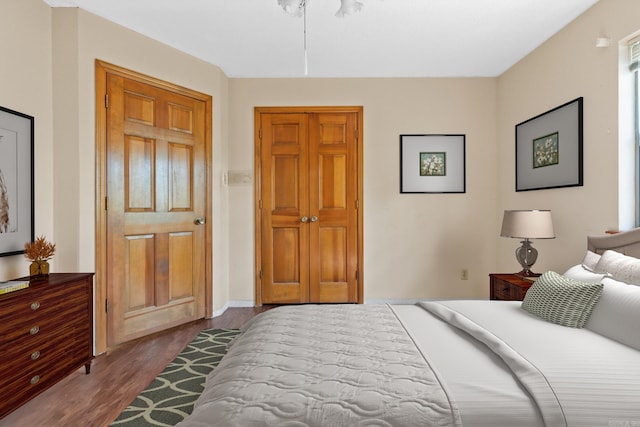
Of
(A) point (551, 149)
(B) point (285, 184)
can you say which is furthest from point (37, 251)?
(A) point (551, 149)

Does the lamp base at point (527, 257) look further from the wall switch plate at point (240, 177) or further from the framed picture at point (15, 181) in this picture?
the framed picture at point (15, 181)

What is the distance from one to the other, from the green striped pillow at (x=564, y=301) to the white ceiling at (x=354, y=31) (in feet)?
→ 6.82

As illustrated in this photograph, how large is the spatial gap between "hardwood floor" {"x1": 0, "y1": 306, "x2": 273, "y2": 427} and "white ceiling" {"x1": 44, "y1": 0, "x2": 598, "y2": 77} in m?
2.60

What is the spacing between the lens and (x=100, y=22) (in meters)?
2.99

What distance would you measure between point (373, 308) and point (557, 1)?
8.34 feet

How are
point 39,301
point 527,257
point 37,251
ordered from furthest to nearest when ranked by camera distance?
point 527,257 < point 37,251 < point 39,301

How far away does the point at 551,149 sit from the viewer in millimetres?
3234

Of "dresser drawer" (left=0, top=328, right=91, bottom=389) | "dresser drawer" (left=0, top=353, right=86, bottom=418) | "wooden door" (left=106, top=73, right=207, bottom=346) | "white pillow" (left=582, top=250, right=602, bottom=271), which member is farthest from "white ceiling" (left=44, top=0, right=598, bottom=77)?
"dresser drawer" (left=0, top=353, right=86, bottom=418)

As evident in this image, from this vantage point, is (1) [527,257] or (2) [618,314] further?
(1) [527,257]

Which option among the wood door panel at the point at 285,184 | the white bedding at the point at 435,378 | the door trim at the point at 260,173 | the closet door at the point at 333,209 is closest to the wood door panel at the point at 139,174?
the door trim at the point at 260,173

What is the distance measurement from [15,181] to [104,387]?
4.64 ft

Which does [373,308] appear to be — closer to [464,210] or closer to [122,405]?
[122,405]

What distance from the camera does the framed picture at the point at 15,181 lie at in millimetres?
2352

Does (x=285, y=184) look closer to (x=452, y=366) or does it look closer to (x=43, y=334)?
(x=43, y=334)
